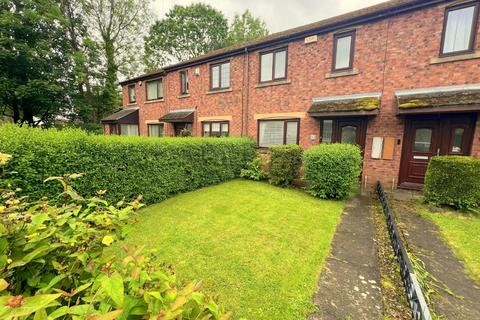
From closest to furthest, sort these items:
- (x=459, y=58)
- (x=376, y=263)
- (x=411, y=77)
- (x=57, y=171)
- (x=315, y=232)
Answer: (x=376, y=263)
(x=57, y=171)
(x=315, y=232)
(x=459, y=58)
(x=411, y=77)

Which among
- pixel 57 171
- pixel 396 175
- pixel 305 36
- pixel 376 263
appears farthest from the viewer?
pixel 305 36

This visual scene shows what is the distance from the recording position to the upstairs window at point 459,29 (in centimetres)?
685

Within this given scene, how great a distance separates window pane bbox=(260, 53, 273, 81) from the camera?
36.0ft

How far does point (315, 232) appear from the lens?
191 inches

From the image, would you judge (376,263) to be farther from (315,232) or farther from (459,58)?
(459,58)

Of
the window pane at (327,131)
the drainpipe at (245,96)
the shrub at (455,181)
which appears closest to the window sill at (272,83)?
the drainpipe at (245,96)

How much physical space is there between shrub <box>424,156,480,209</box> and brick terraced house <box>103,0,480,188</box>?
1687mm

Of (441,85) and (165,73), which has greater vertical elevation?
(165,73)

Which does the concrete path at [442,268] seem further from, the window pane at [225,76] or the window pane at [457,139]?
the window pane at [225,76]

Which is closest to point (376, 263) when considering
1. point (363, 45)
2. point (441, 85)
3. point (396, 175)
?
point (396, 175)

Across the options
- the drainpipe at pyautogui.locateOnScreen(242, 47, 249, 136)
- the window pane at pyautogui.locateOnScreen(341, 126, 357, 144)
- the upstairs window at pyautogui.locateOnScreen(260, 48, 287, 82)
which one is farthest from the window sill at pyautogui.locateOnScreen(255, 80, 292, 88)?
the window pane at pyautogui.locateOnScreen(341, 126, 357, 144)

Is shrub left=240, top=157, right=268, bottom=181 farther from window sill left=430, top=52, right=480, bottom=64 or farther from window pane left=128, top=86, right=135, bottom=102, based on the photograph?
→ window pane left=128, top=86, right=135, bottom=102

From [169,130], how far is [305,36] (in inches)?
409

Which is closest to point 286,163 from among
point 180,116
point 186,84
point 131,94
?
point 180,116
